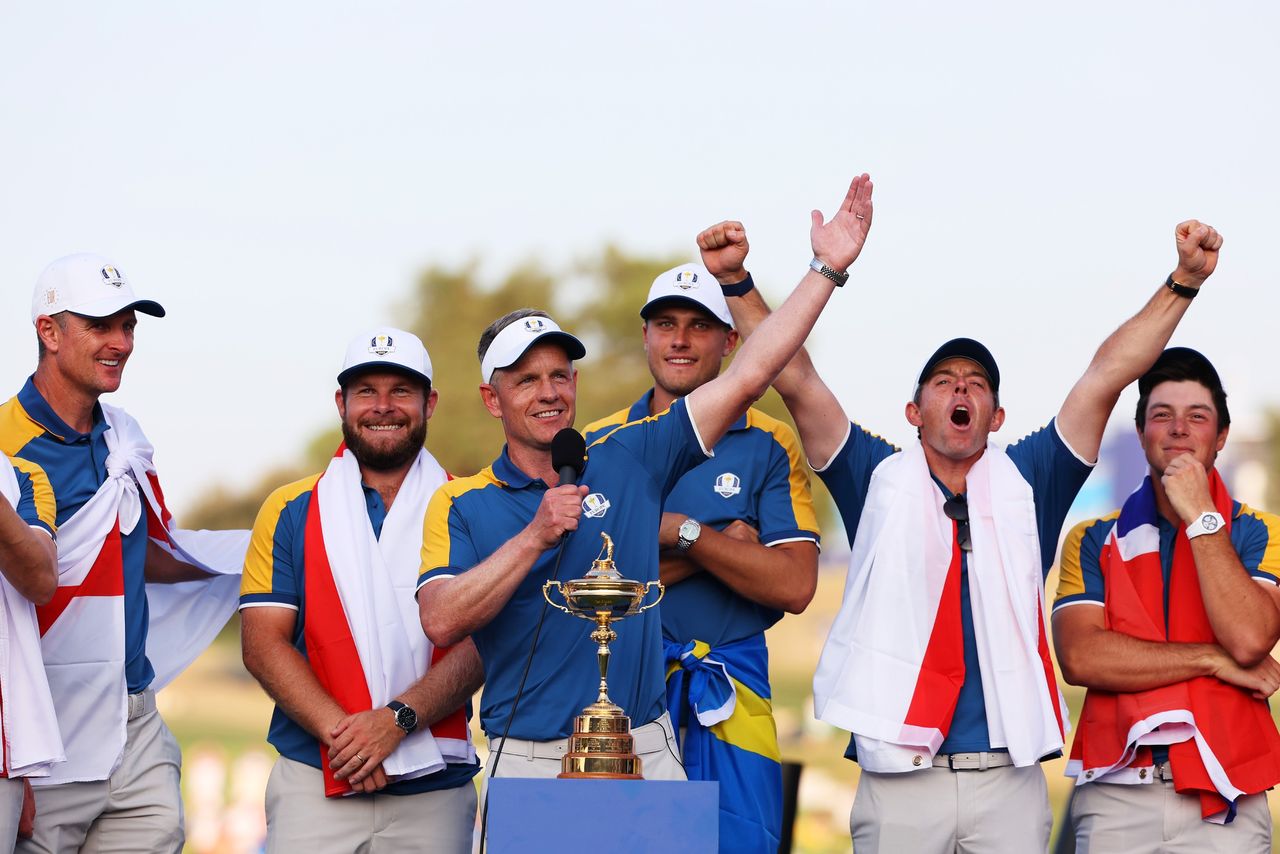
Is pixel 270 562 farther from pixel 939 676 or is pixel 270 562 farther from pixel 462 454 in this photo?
pixel 462 454

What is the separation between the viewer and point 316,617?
5.64 meters

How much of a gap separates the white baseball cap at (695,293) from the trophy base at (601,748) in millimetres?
1953

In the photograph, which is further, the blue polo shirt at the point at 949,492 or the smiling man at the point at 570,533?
the blue polo shirt at the point at 949,492

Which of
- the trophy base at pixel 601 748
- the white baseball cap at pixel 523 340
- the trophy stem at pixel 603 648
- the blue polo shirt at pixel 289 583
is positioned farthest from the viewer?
the blue polo shirt at pixel 289 583

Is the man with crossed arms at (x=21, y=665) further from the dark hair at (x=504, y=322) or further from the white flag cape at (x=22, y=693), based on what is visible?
the dark hair at (x=504, y=322)

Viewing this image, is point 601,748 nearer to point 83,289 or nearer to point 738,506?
point 738,506

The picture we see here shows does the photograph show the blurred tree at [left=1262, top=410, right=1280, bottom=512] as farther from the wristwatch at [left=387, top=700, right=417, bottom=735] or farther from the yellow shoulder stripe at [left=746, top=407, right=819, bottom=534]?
the wristwatch at [left=387, top=700, right=417, bottom=735]

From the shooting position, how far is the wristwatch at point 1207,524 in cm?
547

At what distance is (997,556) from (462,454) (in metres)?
18.3

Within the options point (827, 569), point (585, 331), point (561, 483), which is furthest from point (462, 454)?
point (561, 483)

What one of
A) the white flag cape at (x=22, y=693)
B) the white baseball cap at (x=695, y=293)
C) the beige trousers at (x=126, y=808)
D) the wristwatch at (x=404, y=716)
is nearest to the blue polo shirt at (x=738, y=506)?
the white baseball cap at (x=695, y=293)

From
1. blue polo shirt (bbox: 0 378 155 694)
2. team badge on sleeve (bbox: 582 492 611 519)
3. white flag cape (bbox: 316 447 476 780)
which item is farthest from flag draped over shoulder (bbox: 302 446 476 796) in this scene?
team badge on sleeve (bbox: 582 492 611 519)

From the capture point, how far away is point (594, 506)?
494cm

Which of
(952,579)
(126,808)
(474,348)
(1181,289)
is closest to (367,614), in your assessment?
(126,808)
